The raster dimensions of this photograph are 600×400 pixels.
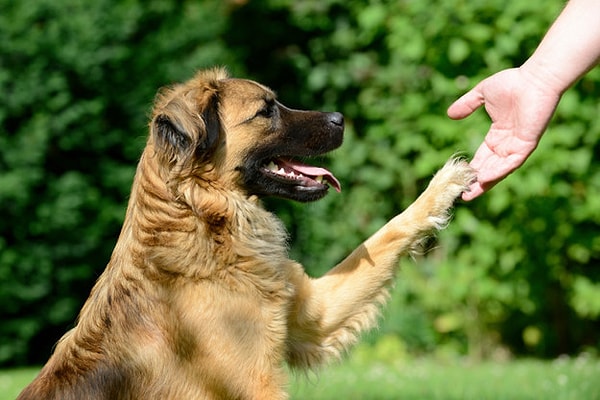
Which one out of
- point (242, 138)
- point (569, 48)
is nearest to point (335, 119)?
point (242, 138)

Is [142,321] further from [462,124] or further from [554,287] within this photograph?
[554,287]

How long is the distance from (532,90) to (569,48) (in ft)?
0.96

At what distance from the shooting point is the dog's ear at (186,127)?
450 centimetres

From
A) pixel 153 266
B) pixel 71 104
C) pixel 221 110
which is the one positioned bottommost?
pixel 71 104

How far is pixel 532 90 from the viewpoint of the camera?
3855 mm

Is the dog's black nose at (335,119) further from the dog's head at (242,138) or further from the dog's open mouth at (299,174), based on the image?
the dog's open mouth at (299,174)

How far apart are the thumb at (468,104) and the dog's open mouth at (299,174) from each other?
775mm

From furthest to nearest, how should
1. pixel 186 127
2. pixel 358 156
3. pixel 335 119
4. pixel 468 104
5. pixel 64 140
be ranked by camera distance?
pixel 358 156, pixel 64 140, pixel 335 119, pixel 186 127, pixel 468 104

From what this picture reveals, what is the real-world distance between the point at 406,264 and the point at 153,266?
654 cm

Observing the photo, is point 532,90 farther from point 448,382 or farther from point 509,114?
point 448,382

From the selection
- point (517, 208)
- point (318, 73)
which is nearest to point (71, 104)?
point (318, 73)


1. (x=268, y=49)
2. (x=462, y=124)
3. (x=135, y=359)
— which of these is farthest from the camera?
(x=268, y=49)

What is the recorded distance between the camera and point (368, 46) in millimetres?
11188

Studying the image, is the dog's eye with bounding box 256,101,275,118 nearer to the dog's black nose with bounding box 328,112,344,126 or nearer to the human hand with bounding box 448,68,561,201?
the dog's black nose with bounding box 328,112,344,126
